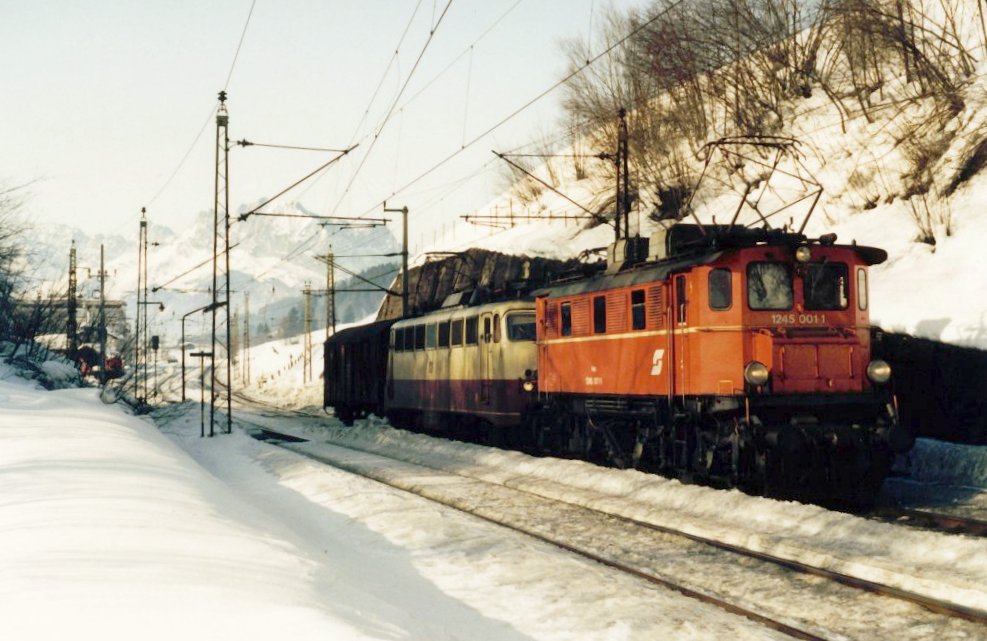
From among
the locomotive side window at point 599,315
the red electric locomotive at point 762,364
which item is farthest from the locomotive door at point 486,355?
the red electric locomotive at point 762,364

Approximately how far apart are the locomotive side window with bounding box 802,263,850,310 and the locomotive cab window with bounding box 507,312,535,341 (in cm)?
834

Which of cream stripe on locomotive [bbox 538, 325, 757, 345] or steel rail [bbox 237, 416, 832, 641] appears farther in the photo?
cream stripe on locomotive [bbox 538, 325, 757, 345]

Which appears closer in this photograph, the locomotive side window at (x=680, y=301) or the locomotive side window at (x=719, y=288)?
the locomotive side window at (x=719, y=288)

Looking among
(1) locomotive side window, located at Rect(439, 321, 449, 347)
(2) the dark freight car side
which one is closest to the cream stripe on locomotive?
(1) locomotive side window, located at Rect(439, 321, 449, 347)

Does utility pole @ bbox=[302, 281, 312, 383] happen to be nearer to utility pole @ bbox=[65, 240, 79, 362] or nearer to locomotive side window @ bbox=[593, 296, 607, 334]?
utility pole @ bbox=[65, 240, 79, 362]

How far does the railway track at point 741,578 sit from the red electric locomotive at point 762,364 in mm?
2362

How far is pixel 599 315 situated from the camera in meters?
18.0

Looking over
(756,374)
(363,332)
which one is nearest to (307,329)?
(363,332)

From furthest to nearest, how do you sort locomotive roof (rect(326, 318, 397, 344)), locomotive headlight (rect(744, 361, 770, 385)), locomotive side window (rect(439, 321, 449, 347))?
locomotive roof (rect(326, 318, 397, 344)), locomotive side window (rect(439, 321, 449, 347)), locomotive headlight (rect(744, 361, 770, 385))

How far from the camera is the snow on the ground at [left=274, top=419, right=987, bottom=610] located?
964cm

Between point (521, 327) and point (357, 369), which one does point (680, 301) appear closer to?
point (521, 327)

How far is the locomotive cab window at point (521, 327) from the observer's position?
22.1 m

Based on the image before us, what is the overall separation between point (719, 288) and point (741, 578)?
5.74 metres

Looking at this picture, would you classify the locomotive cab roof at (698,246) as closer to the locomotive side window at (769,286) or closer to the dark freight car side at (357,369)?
the locomotive side window at (769,286)
